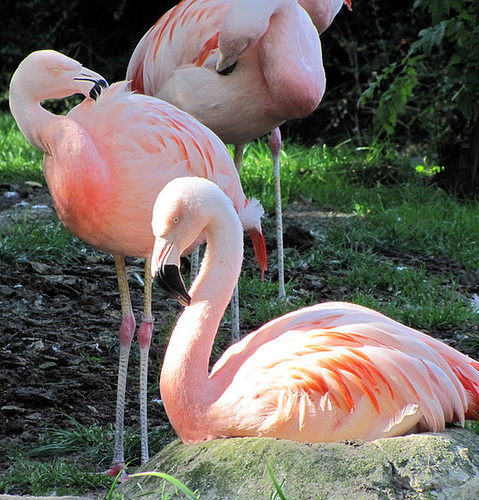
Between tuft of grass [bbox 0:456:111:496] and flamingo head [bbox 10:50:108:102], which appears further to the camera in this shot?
flamingo head [bbox 10:50:108:102]

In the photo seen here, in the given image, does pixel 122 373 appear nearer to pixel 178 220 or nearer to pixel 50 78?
pixel 178 220

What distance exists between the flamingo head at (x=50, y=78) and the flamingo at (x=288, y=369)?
0.83 metres

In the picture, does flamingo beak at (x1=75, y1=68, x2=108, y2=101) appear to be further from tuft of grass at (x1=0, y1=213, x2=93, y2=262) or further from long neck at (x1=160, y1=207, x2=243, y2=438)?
tuft of grass at (x1=0, y1=213, x2=93, y2=262)

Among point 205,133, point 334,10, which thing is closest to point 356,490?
point 205,133

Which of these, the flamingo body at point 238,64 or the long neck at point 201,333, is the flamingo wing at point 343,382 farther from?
the flamingo body at point 238,64

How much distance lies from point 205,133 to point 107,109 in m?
0.42

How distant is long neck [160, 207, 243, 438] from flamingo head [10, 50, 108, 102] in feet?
3.10

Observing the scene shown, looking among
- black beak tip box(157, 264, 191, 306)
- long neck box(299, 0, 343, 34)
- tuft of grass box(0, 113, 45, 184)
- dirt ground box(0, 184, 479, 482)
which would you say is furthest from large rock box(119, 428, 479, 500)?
tuft of grass box(0, 113, 45, 184)

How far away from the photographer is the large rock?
2156 mm

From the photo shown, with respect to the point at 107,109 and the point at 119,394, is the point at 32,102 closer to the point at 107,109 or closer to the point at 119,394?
the point at 107,109

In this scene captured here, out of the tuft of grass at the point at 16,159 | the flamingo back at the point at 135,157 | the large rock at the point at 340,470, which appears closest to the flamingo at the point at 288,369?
the large rock at the point at 340,470

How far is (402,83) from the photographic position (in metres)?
6.57

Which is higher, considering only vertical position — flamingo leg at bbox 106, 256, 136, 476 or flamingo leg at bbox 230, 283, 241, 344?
flamingo leg at bbox 106, 256, 136, 476

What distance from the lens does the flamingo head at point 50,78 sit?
3.21 metres
